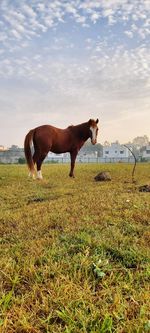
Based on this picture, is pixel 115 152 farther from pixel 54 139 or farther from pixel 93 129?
pixel 54 139

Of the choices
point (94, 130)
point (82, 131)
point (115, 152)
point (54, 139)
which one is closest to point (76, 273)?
point (54, 139)

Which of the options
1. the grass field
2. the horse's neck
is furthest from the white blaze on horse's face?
the grass field

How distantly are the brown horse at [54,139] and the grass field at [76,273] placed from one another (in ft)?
24.5

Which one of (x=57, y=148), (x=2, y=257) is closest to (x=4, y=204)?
(x=2, y=257)

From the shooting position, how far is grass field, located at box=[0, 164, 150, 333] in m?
2.37

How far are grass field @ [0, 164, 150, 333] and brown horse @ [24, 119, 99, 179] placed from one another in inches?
294

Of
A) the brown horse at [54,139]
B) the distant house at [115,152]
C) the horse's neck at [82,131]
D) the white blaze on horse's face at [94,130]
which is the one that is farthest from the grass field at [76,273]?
the distant house at [115,152]

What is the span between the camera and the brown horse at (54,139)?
12617 millimetres

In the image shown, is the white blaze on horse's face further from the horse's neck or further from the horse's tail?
the horse's tail

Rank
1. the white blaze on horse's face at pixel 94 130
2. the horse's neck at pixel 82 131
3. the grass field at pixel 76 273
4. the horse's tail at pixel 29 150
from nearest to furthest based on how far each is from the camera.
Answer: the grass field at pixel 76 273
the horse's tail at pixel 29 150
the white blaze on horse's face at pixel 94 130
the horse's neck at pixel 82 131

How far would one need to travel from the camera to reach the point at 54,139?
43.8 ft

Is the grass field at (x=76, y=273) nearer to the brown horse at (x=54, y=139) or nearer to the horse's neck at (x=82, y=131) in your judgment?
the brown horse at (x=54, y=139)

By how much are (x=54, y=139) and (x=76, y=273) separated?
10.6 m

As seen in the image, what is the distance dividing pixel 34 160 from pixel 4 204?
19.1 ft
